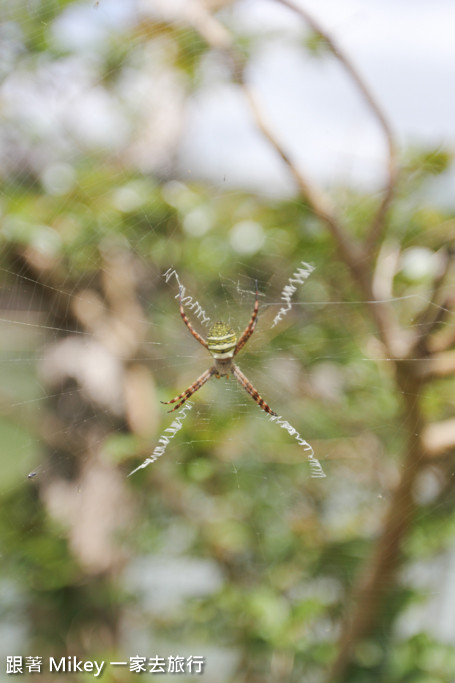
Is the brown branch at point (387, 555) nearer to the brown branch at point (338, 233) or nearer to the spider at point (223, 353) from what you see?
the brown branch at point (338, 233)

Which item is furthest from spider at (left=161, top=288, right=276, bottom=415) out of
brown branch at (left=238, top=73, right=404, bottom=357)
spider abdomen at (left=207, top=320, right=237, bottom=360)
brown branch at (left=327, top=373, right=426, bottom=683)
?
brown branch at (left=327, top=373, right=426, bottom=683)

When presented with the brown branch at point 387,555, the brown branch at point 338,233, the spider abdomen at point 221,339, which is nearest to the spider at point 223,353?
the spider abdomen at point 221,339

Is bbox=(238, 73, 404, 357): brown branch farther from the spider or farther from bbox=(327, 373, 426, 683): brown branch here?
the spider

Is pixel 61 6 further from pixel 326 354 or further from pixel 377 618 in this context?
pixel 377 618

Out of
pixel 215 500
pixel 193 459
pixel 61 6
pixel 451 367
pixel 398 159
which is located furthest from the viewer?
pixel 215 500

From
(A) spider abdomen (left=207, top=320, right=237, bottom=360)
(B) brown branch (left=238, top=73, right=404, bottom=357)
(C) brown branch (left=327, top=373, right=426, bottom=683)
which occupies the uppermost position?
(B) brown branch (left=238, top=73, right=404, bottom=357)

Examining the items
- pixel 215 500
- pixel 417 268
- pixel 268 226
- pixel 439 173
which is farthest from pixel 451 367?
pixel 215 500

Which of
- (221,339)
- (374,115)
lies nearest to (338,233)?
(374,115)
